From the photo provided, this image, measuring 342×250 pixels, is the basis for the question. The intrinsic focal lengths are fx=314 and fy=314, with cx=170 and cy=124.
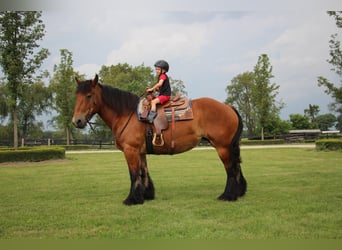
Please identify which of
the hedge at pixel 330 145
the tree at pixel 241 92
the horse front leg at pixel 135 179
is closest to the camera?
the horse front leg at pixel 135 179

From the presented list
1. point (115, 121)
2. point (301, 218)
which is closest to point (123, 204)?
point (115, 121)

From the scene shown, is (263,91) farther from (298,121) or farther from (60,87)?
(298,121)

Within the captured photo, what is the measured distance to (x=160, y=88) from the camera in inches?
240

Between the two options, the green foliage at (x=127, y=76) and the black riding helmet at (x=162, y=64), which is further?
the green foliage at (x=127, y=76)

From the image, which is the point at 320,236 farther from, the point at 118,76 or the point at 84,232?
the point at 118,76

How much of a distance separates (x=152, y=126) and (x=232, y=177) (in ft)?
6.04

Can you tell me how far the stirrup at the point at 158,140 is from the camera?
6.00 metres

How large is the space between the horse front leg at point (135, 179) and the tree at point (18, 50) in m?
12.5

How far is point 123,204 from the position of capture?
580cm

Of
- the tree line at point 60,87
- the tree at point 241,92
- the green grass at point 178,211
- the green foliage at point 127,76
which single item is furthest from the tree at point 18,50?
the tree at point 241,92

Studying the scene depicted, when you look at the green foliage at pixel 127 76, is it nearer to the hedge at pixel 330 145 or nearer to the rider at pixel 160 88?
the hedge at pixel 330 145

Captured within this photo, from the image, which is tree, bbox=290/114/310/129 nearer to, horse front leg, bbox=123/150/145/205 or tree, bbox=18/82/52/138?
Answer: tree, bbox=18/82/52/138

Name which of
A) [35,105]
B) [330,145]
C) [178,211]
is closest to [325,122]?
[330,145]

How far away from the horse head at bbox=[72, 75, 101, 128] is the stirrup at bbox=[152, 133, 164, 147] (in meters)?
1.29
